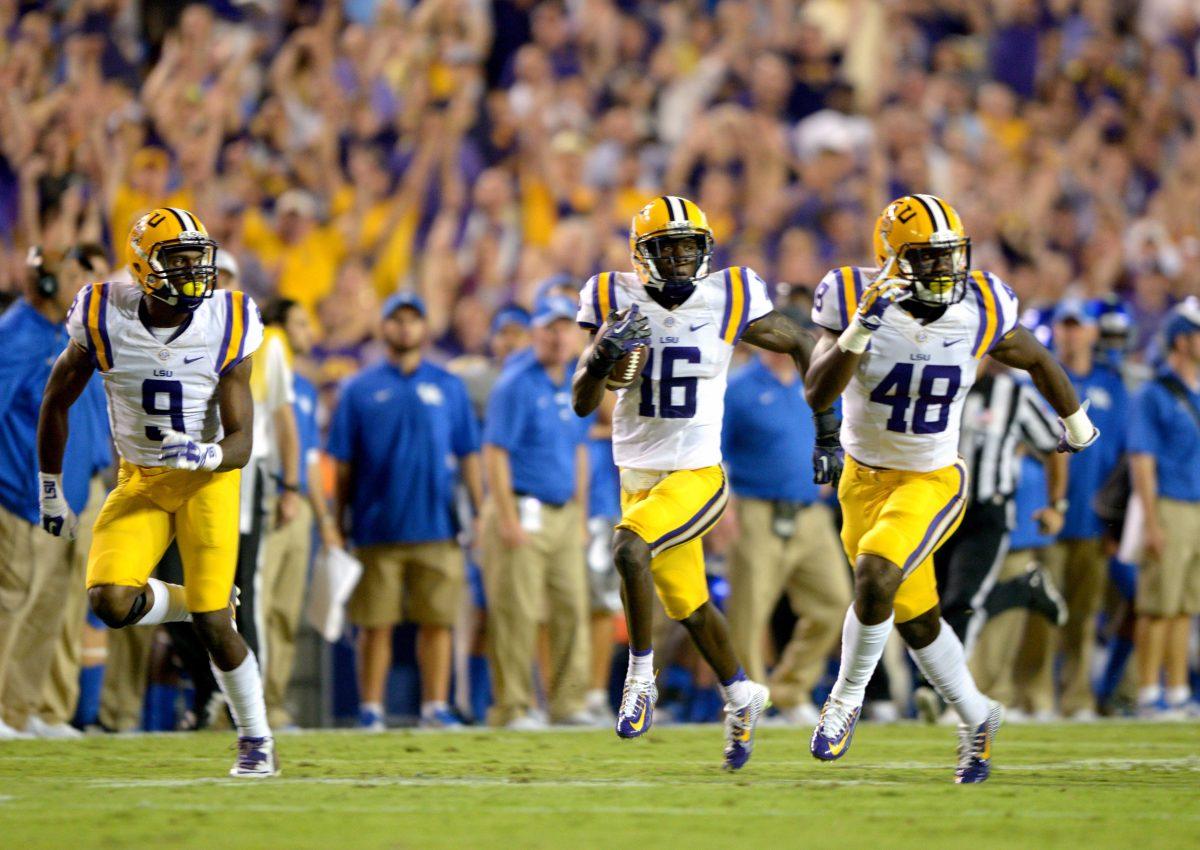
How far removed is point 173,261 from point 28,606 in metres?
2.43

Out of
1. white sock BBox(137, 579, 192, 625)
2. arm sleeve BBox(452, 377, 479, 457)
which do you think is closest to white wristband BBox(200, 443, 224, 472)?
white sock BBox(137, 579, 192, 625)

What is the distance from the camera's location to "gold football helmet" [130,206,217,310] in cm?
628

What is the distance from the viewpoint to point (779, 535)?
974cm

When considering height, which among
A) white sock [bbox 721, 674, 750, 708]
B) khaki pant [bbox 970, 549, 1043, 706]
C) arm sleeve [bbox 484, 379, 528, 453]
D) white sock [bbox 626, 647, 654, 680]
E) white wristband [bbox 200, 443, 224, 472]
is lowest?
khaki pant [bbox 970, 549, 1043, 706]

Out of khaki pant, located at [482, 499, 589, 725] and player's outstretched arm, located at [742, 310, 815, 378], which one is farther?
khaki pant, located at [482, 499, 589, 725]

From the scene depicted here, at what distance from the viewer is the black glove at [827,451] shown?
6.41 metres

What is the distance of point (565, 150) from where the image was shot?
43.0 feet

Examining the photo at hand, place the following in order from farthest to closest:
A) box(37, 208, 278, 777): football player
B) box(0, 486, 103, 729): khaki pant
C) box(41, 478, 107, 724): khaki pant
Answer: box(41, 478, 107, 724): khaki pant
box(0, 486, 103, 729): khaki pant
box(37, 208, 278, 777): football player

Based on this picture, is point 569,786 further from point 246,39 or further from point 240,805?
point 246,39

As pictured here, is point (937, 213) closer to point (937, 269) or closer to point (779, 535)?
point (937, 269)

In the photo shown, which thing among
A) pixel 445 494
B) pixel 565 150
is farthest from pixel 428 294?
pixel 445 494

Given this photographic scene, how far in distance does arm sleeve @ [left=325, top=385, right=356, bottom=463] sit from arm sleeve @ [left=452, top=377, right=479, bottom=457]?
54 centimetres

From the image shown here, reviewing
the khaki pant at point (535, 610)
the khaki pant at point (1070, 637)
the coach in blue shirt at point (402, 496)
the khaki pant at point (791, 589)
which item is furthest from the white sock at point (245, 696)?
the khaki pant at point (1070, 637)

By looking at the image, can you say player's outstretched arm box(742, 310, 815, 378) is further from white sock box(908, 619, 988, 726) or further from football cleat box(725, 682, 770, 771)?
football cleat box(725, 682, 770, 771)
